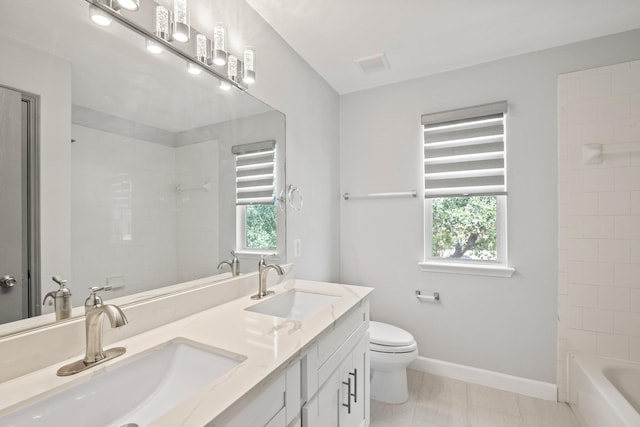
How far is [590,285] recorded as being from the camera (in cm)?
186

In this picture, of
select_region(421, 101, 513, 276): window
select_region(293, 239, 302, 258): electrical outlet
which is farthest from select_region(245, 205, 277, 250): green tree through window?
select_region(421, 101, 513, 276): window

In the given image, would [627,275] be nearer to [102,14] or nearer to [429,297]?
[429,297]

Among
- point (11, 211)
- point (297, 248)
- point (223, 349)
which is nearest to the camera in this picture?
point (11, 211)

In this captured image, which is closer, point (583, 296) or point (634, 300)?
point (634, 300)

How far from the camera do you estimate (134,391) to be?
81 cm

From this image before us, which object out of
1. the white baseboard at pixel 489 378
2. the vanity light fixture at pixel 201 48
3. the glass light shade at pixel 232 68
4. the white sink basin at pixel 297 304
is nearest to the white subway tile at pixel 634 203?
the white baseboard at pixel 489 378

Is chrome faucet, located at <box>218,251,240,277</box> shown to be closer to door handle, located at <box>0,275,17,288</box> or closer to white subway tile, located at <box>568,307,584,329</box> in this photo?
door handle, located at <box>0,275,17,288</box>

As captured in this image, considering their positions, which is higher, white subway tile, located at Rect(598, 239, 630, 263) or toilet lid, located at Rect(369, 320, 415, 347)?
white subway tile, located at Rect(598, 239, 630, 263)

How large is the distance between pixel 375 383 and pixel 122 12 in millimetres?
2345

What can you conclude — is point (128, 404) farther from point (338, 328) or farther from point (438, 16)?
point (438, 16)

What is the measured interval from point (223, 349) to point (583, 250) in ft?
7.34

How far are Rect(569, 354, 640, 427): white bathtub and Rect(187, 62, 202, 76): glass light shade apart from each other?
247 cm

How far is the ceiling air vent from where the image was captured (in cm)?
208

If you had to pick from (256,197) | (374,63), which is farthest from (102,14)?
(374,63)
